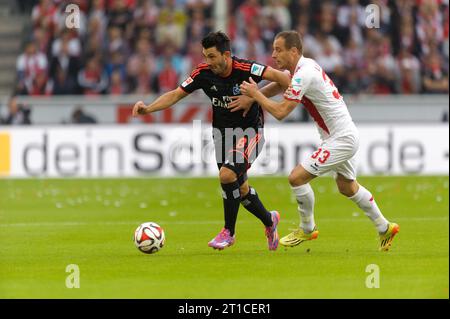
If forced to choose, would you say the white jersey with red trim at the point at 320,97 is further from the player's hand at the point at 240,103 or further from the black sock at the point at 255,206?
the black sock at the point at 255,206

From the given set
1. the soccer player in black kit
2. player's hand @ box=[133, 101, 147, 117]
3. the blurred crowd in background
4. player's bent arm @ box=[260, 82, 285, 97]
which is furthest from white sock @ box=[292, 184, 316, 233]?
the blurred crowd in background

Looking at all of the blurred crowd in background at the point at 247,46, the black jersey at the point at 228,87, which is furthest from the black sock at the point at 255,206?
the blurred crowd in background at the point at 247,46

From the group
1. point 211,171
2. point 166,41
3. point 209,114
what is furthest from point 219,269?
point 166,41

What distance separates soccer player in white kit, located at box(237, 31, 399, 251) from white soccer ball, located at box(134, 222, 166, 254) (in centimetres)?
137

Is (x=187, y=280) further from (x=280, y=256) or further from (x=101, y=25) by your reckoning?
(x=101, y=25)

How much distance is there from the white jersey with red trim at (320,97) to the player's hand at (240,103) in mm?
525

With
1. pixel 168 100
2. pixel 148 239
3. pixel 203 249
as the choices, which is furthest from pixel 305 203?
pixel 168 100

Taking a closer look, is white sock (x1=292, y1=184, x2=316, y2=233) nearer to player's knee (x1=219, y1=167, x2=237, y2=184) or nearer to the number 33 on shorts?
the number 33 on shorts

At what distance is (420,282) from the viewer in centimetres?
860

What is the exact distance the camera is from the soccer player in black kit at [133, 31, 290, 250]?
10547mm

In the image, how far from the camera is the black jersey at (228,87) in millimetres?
10695

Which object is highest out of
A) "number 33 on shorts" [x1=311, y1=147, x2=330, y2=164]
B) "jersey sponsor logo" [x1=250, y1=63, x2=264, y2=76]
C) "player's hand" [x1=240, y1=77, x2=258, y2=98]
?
"jersey sponsor logo" [x1=250, y1=63, x2=264, y2=76]
